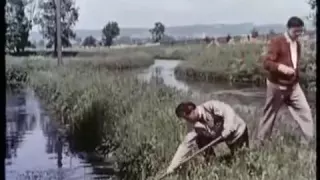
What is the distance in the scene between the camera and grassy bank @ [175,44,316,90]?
4.90ft

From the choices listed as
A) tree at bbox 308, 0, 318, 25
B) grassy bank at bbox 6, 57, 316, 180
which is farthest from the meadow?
tree at bbox 308, 0, 318, 25

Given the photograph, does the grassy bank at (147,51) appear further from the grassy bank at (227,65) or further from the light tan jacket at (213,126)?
the light tan jacket at (213,126)

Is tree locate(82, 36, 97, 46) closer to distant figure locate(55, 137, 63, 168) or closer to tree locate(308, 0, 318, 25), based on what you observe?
distant figure locate(55, 137, 63, 168)

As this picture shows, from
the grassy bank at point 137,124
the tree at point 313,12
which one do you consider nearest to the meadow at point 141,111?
the grassy bank at point 137,124

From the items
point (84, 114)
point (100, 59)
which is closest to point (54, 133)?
point (84, 114)

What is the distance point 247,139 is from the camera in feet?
4.82

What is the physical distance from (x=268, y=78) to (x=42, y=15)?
1.95ft

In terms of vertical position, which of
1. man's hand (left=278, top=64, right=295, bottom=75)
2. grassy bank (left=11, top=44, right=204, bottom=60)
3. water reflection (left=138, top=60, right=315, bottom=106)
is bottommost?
water reflection (left=138, top=60, right=315, bottom=106)

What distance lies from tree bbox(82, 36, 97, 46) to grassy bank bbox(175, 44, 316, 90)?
0.73ft

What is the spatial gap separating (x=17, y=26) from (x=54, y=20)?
98mm

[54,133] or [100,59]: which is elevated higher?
[100,59]

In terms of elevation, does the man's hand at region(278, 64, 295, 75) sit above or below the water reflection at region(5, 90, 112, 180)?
above

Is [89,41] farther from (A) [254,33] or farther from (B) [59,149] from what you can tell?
(A) [254,33]
